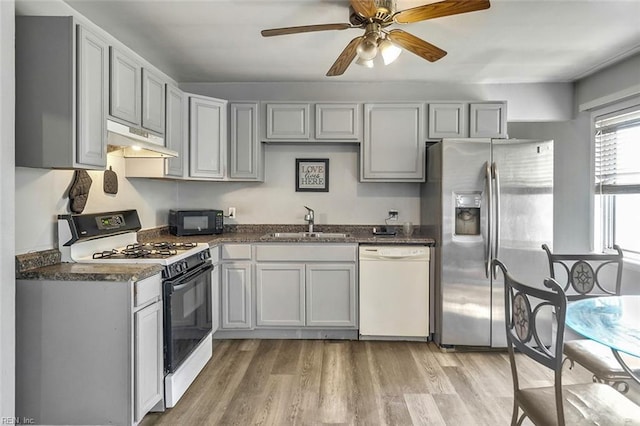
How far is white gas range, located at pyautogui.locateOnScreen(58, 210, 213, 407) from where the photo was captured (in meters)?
2.22

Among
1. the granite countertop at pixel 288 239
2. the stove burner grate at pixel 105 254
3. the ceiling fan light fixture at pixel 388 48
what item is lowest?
the stove burner grate at pixel 105 254

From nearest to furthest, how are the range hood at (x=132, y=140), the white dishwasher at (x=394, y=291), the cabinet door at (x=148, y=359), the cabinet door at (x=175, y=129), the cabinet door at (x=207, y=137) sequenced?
the cabinet door at (x=148, y=359) → the range hood at (x=132, y=140) → the cabinet door at (x=175, y=129) → the white dishwasher at (x=394, y=291) → the cabinet door at (x=207, y=137)

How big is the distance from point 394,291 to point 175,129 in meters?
2.36

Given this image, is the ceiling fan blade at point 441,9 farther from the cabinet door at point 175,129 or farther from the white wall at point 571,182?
the white wall at point 571,182

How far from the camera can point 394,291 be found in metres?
3.26

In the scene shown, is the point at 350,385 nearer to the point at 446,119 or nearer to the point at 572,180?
the point at 446,119

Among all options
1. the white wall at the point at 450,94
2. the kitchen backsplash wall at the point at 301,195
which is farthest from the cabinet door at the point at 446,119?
the kitchen backsplash wall at the point at 301,195

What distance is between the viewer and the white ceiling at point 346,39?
7.67 feet

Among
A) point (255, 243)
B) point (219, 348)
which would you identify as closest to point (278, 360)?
point (219, 348)

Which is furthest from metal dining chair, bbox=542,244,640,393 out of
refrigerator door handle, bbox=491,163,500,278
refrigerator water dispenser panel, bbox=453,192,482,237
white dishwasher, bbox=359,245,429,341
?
white dishwasher, bbox=359,245,429,341

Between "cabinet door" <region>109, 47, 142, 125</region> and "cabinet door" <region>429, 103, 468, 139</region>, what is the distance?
251cm

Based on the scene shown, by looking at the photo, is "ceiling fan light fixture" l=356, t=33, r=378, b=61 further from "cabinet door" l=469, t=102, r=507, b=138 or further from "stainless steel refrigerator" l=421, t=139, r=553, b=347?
"cabinet door" l=469, t=102, r=507, b=138

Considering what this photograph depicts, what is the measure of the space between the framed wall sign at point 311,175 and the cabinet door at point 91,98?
2020 millimetres
